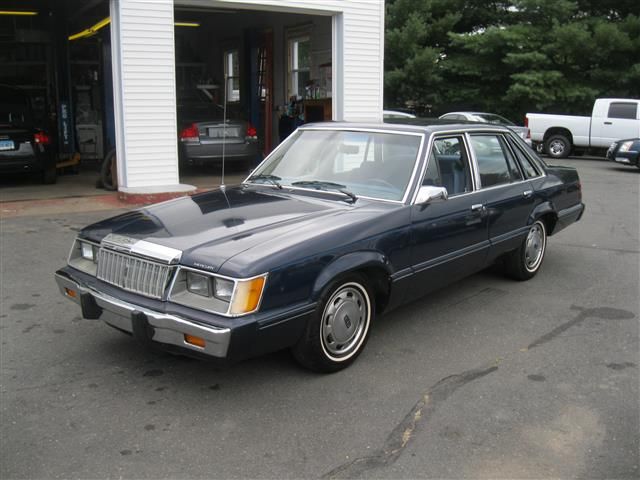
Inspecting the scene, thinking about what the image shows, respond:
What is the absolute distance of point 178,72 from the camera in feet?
63.1

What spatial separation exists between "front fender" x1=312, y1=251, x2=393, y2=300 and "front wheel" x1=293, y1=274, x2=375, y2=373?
0.07 metres

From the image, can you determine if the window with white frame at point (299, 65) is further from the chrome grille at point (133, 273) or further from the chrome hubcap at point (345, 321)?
the chrome grille at point (133, 273)

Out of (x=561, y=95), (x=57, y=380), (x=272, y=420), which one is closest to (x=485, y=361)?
(x=272, y=420)

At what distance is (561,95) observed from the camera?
24.7 metres

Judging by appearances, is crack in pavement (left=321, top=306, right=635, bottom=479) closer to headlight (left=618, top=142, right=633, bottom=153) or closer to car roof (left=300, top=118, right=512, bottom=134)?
car roof (left=300, top=118, right=512, bottom=134)

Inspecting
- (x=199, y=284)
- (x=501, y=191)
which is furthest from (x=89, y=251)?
(x=501, y=191)

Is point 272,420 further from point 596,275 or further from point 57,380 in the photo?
point 596,275

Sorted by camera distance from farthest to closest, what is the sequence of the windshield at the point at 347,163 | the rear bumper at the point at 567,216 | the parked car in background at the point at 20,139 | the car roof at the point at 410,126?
1. the parked car in background at the point at 20,139
2. the rear bumper at the point at 567,216
3. the car roof at the point at 410,126
4. the windshield at the point at 347,163

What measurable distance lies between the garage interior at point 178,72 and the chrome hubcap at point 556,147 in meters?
9.22

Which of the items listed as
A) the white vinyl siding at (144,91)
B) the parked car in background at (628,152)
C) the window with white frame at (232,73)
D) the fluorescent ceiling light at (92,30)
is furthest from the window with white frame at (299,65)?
the parked car in background at (628,152)

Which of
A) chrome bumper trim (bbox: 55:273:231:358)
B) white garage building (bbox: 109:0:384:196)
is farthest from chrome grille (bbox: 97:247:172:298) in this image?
white garage building (bbox: 109:0:384:196)

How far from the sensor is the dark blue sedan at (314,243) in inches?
142

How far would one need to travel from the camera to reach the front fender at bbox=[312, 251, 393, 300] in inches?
151

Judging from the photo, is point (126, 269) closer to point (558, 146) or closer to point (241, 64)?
point (241, 64)
